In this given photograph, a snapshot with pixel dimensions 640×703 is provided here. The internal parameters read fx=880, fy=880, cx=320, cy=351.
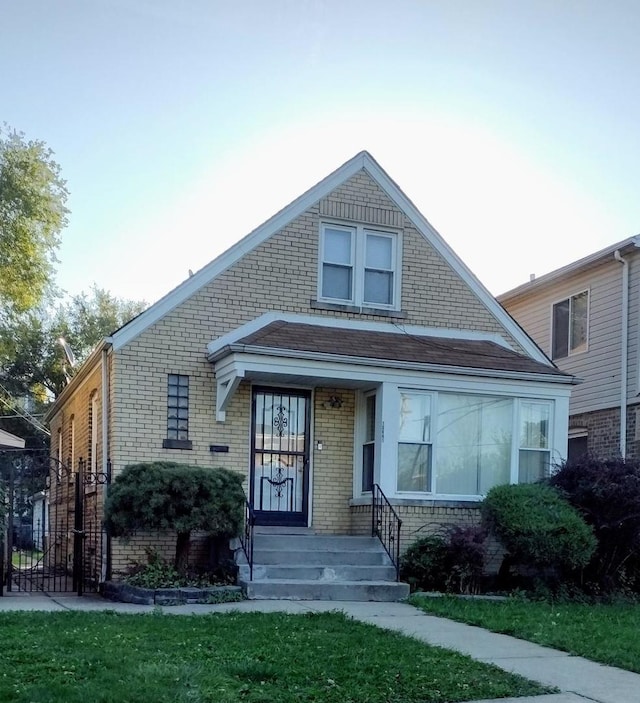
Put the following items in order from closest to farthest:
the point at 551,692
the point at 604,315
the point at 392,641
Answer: the point at 551,692
the point at 392,641
the point at 604,315

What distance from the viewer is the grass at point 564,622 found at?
7.95m

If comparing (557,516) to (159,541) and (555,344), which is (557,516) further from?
(555,344)

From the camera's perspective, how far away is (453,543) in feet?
39.8

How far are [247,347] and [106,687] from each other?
6871 millimetres

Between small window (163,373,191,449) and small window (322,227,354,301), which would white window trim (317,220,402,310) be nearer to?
small window (322,227,354,301)

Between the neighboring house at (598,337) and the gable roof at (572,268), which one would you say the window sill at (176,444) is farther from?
the gable roof at (572,268)

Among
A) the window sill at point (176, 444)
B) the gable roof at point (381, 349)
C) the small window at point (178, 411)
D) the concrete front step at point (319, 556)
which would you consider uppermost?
the gable roof at point (381, 349)

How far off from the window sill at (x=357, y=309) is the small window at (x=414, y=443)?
1752 millimetres

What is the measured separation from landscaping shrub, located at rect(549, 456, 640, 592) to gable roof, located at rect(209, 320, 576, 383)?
71.9 inches

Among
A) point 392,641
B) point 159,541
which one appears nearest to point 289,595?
point 159,541

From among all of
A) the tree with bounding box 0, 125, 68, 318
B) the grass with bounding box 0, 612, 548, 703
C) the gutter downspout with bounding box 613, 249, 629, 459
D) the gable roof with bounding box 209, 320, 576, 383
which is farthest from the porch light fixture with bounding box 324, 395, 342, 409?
the tree with bounding box 0, 125, 68, 318

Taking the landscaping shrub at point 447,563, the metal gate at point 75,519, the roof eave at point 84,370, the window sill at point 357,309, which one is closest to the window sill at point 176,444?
the metal gate at point 75,519

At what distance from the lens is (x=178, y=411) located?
13.1 meters

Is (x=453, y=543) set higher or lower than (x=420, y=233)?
lower
